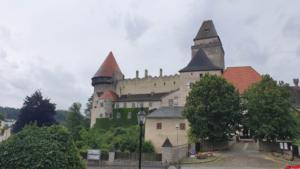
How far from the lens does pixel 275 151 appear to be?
32.0 metres

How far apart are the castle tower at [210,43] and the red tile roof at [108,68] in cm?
2022

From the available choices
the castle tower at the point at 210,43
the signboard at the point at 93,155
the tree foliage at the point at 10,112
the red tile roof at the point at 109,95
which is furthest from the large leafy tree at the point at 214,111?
the tree foliage at the point at 10,112

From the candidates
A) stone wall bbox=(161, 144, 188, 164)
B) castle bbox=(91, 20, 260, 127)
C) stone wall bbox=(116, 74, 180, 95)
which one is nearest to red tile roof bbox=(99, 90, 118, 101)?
castle bbox=(91, 20, 260, 127)

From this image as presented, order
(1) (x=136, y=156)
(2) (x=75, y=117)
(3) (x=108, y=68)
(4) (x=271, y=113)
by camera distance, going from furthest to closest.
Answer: (2) (x=75, y=117), (3) (x=108, y=68), (1) (x=136, y=156), (4) (x=271, y=113)

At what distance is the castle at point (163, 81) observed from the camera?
49.0 meters

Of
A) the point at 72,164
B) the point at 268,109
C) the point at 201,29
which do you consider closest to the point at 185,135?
the point at 268,109

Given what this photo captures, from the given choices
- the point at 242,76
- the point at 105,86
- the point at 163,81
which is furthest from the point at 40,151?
the point at 105,86

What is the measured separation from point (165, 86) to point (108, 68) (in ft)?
47.1

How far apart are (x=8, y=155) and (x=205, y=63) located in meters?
43.5

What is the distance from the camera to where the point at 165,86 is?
64438 millimetres

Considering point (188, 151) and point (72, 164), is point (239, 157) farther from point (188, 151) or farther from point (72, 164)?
point (72, 164)

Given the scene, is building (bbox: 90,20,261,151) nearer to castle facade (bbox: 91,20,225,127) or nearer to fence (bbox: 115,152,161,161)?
castle facade (bbox: 91,20,225,127)

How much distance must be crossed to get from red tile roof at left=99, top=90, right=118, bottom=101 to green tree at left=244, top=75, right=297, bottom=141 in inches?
1444

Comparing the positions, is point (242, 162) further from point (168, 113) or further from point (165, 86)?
point (165, 86)
